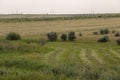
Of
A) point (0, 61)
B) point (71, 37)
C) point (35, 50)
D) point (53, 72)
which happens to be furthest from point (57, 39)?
point (53, 72)

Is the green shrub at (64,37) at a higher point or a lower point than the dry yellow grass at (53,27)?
higher

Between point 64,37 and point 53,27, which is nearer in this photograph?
point 64,37

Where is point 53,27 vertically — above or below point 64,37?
below

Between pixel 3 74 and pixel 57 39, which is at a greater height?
pixel 3 74

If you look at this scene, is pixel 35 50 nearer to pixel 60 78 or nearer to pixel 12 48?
pixel 12 48

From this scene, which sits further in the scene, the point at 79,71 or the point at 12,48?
the point at 12,48

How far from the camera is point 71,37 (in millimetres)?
69000

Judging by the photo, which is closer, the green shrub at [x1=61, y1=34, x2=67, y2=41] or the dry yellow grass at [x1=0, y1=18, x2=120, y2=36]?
the green shrub at [x1=61, y1=34, x2=67, y2=41]

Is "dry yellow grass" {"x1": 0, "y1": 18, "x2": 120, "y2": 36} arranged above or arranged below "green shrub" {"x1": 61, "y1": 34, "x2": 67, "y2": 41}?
below

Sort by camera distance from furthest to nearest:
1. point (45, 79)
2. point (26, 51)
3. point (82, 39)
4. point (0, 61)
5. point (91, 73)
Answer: point (82, 39), point (26, 51), point (0, 61), point (91, 73), point (45, 79)

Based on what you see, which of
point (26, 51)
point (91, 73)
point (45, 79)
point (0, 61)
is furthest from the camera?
point (26, 51)

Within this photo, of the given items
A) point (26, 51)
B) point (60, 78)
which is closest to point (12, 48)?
point (26, 51)

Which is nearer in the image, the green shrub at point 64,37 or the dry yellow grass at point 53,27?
the green shrub at point 64,37

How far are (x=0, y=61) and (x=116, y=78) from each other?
455 inches
